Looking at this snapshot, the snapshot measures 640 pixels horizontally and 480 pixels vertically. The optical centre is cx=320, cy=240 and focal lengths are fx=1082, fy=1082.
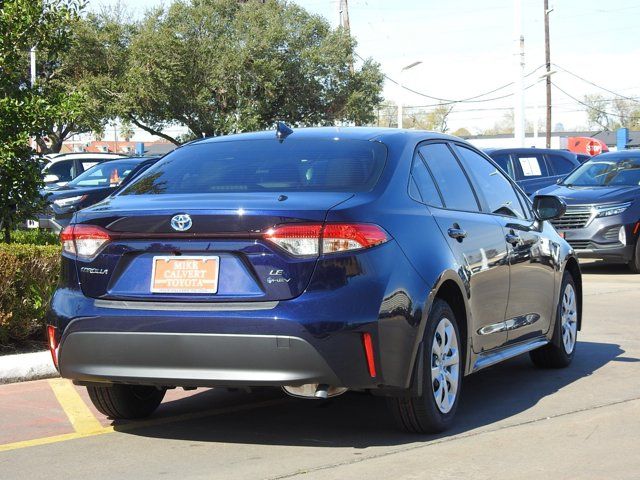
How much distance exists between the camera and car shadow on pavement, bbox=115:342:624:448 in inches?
230

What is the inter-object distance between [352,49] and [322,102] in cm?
283

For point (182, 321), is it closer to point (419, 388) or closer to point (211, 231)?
point (211, 231)

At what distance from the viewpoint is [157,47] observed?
44500mm

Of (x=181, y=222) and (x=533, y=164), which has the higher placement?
(x=181, y=222)

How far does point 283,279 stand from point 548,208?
3201mm

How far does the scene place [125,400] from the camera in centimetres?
632

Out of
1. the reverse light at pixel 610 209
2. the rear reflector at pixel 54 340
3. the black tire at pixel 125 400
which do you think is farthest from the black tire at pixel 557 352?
the reverse light at pixel 610 209

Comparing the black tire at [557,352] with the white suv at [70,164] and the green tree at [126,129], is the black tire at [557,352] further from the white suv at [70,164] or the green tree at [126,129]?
the green tree at [126,129]

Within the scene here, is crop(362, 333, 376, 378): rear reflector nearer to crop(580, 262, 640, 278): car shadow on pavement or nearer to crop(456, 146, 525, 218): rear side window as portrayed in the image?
crop(456, 146, 525, 218): rear side window

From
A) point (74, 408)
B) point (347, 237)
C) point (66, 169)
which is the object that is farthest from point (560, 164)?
point (347, 237)

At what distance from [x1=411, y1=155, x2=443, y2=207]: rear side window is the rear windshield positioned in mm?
257

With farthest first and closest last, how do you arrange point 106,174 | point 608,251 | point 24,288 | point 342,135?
point 106,174 → point 608,251 → point 24,288 → point 342,135

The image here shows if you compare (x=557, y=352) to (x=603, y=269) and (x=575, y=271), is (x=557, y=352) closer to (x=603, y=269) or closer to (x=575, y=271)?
(x=575, y=271)

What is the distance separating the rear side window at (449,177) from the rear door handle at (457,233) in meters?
0.18
